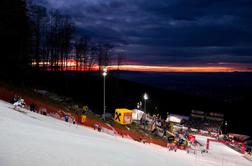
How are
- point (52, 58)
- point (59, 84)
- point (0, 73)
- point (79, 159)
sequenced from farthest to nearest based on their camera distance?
point (52, 58), point (59, 84), point (0, 73), point (79, 159)

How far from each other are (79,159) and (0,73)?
37.1 metres

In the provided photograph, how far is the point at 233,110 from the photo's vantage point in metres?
146

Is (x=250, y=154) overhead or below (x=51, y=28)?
below

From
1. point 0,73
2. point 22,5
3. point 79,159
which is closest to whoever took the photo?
point 79,159

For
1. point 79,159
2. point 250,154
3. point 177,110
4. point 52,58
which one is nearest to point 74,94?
point 52,58

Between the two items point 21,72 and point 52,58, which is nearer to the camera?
point 21,72

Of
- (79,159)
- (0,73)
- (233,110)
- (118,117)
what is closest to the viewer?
(79,159)

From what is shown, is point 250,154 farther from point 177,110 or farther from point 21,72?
point 177,110

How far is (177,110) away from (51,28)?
269 feet

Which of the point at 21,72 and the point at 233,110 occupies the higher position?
the point at 21,72

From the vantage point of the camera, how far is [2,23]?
40812 mm

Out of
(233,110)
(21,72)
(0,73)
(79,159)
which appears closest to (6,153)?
(79,159)

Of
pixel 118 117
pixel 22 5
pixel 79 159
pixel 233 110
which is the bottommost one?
pixel 233 110

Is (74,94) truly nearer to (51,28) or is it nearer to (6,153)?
(51,28)
